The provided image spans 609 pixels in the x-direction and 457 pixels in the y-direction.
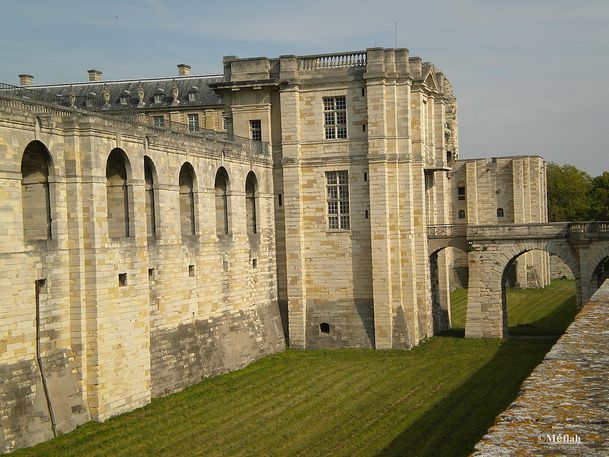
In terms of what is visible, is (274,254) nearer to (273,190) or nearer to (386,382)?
(273,190)

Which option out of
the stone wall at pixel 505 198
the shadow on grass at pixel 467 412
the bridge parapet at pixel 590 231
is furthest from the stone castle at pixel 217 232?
the stone wall at pixel 505 198

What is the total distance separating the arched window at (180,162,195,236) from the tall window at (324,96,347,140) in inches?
333

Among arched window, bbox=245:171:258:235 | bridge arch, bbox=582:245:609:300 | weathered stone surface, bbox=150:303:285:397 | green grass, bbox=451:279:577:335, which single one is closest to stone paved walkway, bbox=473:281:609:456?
weathered stone surface, bbox=150:303:285:397

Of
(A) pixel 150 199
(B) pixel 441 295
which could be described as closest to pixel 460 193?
(B) pixel 441 295

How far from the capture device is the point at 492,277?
3797cm

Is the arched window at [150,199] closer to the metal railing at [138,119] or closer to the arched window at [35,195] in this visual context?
the metal railing at [138,119]

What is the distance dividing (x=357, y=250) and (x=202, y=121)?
28.9 meters

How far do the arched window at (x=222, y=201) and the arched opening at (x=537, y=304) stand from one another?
1299 cm

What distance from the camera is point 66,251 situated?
912 inches

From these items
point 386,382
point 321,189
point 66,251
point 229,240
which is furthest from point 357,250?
point 66,251

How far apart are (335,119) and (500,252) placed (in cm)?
944

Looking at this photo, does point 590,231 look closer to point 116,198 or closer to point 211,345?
point 211,345

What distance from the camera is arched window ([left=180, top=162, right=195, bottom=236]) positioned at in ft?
100

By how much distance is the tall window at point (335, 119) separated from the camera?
37.0m
